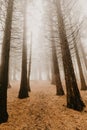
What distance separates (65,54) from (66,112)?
3331 mm

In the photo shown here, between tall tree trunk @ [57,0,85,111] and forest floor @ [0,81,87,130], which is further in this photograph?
tall tree trunk @ [57,0,85,111]

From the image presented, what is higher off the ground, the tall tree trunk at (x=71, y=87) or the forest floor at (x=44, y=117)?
the tall tree trunk at (x=71, y=87)

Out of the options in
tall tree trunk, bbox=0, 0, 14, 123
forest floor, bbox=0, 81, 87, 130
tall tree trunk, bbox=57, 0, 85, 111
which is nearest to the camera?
forest floor, bbox=0, 81, 87, 130

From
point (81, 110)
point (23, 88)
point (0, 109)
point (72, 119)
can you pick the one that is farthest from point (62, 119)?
point (23, 88)

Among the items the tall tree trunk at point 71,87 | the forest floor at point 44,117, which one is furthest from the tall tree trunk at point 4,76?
the tall tree trunk at point 71,87

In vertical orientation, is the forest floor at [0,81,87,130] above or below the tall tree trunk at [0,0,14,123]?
below

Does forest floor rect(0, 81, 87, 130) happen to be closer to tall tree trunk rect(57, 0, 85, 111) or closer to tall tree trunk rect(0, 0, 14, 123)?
tall tree trunk rect(57, 0, 85, 111)

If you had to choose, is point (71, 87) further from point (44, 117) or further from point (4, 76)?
point (4, 76)

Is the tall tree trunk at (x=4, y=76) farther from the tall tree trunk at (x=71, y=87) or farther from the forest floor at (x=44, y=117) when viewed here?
the tall tree trunk at (x=71, y=87)

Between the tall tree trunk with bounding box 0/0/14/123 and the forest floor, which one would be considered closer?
the forest floor

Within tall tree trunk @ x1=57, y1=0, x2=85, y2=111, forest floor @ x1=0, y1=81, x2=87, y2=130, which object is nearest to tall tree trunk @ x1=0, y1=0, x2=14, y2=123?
forest floor @ x1=0, y1=81, x2=87, y2=130

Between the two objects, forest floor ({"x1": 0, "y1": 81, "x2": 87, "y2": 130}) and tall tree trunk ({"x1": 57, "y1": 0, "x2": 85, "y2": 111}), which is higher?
tall tree trunk ({"x1": 57, "y1": 0, "x2": 85, "y2": 111})

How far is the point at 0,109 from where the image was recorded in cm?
641

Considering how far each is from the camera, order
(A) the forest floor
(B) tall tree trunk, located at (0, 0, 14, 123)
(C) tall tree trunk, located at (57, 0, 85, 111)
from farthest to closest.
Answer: (C) tall tree trunk, located at (57, 0, 85, 111)
(B) tall tree trunk, located at (0, 0, 14, 123)
(A) the forest floor
